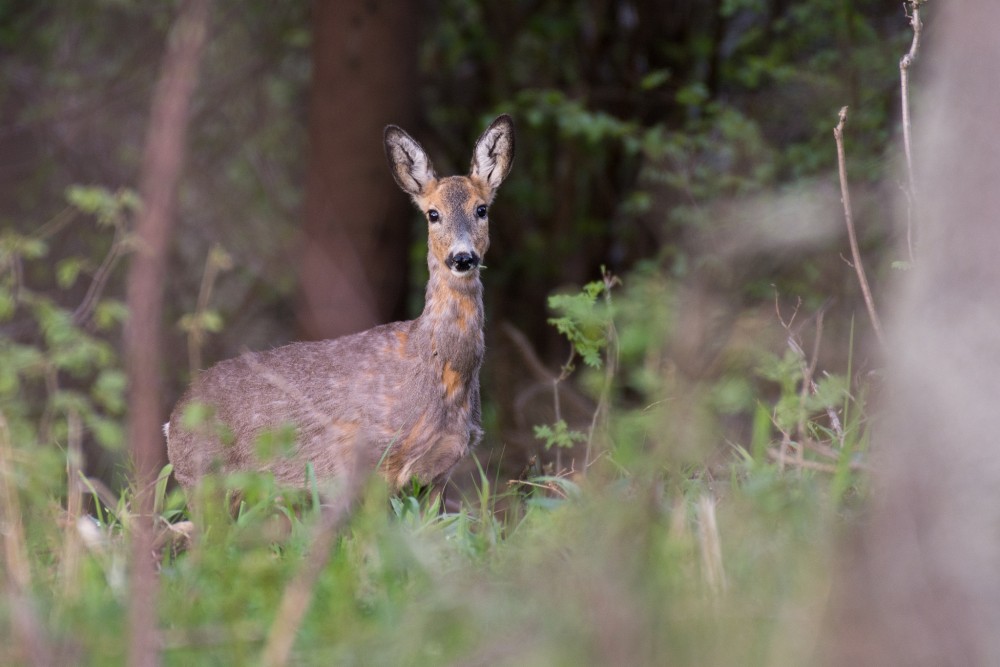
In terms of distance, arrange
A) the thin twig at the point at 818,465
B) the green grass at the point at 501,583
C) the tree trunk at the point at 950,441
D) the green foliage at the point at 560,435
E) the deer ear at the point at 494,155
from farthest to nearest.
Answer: the deer ear at the point at 494,155
the green foliage at the point at 560,435
the thin twig at the point at 818,465
the green grass at the point at 501,583
the tree trunk at the point at 950,441

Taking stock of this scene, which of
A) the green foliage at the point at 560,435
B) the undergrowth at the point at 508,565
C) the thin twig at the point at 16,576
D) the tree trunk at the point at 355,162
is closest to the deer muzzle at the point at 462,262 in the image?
the green foliage at the point at 560,435

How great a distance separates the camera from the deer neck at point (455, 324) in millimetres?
5691

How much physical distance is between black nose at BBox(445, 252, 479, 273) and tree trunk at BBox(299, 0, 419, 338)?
338 centimetres

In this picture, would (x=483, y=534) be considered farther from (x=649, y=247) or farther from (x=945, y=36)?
(x=649, y=247)

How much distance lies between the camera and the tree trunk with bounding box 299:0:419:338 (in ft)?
30.0

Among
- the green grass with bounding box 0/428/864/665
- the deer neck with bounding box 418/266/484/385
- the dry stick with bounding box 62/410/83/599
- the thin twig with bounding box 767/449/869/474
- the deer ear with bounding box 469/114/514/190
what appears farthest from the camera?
the deer ear with bounding box 469/114/514/190

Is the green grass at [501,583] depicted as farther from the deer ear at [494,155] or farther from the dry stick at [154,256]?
the deer ear at [494,155]

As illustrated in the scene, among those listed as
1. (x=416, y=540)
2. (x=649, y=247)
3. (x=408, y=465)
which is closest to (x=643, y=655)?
(x=416, y=540)

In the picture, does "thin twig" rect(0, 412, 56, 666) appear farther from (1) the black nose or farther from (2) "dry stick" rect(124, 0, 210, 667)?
(1) the black nose

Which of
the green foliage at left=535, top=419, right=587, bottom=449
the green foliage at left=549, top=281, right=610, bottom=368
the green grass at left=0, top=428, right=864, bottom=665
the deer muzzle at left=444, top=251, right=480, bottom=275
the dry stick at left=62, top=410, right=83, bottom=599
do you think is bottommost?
the green foliage at left=535, top=419, right=587, bottom=449

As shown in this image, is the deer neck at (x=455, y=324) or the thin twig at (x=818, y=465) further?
the deer neck at (x=455, y=324)

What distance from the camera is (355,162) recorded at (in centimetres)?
921

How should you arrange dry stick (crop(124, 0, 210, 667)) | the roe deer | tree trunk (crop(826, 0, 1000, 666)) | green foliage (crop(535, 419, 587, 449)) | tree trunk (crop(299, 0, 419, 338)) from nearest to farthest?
1. dry stick (crop(124, 0, 210, 667))
2. tree trunk (crop(826, 0, 1000, 666))
3. green foliage (crop(535, 419, 587, 449))
4. the roe deer
5. tree trunk (crop(299, 0, 419, 338))

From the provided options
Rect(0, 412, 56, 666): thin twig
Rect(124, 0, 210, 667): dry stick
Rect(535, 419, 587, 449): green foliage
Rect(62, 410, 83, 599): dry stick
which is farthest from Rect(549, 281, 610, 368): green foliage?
Rect(124, 0, 210, 667): dry stick
